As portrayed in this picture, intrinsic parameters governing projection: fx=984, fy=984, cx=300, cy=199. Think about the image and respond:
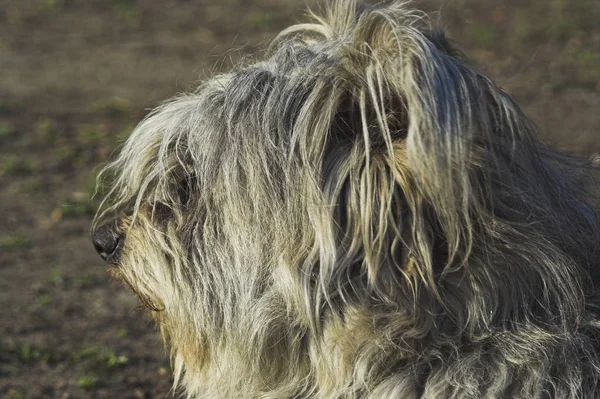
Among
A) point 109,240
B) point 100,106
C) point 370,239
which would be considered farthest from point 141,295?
point 100,106

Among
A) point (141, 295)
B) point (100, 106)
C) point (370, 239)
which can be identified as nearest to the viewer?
point (370, 239)

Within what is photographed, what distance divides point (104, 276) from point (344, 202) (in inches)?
126

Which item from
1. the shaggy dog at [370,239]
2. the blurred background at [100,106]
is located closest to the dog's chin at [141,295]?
the shaggy dog at [370,239]

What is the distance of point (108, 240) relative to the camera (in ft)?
11.1

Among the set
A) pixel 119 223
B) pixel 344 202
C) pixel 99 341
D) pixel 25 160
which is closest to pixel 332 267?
pixel 344 202

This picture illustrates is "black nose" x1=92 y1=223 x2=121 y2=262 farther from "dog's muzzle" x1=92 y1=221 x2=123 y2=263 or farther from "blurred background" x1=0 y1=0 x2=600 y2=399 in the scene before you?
"blurred background" x1=0 y1=0 x2=600 y2=399

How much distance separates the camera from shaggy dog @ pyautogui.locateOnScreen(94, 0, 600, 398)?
281cm

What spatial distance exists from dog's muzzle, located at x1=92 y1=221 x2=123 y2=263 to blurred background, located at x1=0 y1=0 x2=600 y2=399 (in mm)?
743

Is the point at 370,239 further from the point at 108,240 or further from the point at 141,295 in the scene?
the point at 108,240

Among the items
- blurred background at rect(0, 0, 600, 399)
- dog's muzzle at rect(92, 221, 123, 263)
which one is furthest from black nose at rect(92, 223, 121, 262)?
blurred background at rect(0, 0, 600, 399)

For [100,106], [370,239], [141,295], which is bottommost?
[100,106]

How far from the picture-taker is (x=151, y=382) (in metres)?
4.73

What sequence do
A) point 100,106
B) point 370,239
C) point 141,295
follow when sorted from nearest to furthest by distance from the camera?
point 370,239 < point 141,295 < point 100,106

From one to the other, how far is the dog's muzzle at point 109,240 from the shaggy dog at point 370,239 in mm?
118
